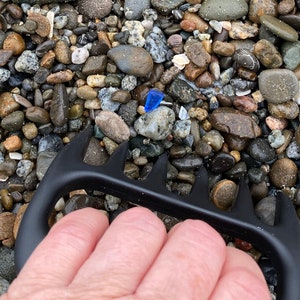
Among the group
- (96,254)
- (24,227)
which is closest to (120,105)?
(24,227)

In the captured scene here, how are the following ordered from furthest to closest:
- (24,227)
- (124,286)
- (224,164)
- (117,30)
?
(117,30) < (224,164) < (24,227) < (124,286)

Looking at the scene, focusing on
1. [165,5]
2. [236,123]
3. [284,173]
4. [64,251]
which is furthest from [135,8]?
[64,251]

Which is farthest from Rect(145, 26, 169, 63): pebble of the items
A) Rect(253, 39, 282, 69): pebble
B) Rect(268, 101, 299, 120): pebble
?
Rect(268, 101, 299, 120): pebble

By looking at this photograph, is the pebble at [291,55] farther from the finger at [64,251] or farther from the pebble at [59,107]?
the finger at [64,251]

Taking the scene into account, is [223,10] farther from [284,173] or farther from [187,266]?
[187,266]

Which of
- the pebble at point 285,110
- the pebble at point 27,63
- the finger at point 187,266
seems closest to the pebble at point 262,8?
the pebble at point 285,110

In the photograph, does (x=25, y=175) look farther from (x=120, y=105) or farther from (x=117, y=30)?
(x=117, y=30)
